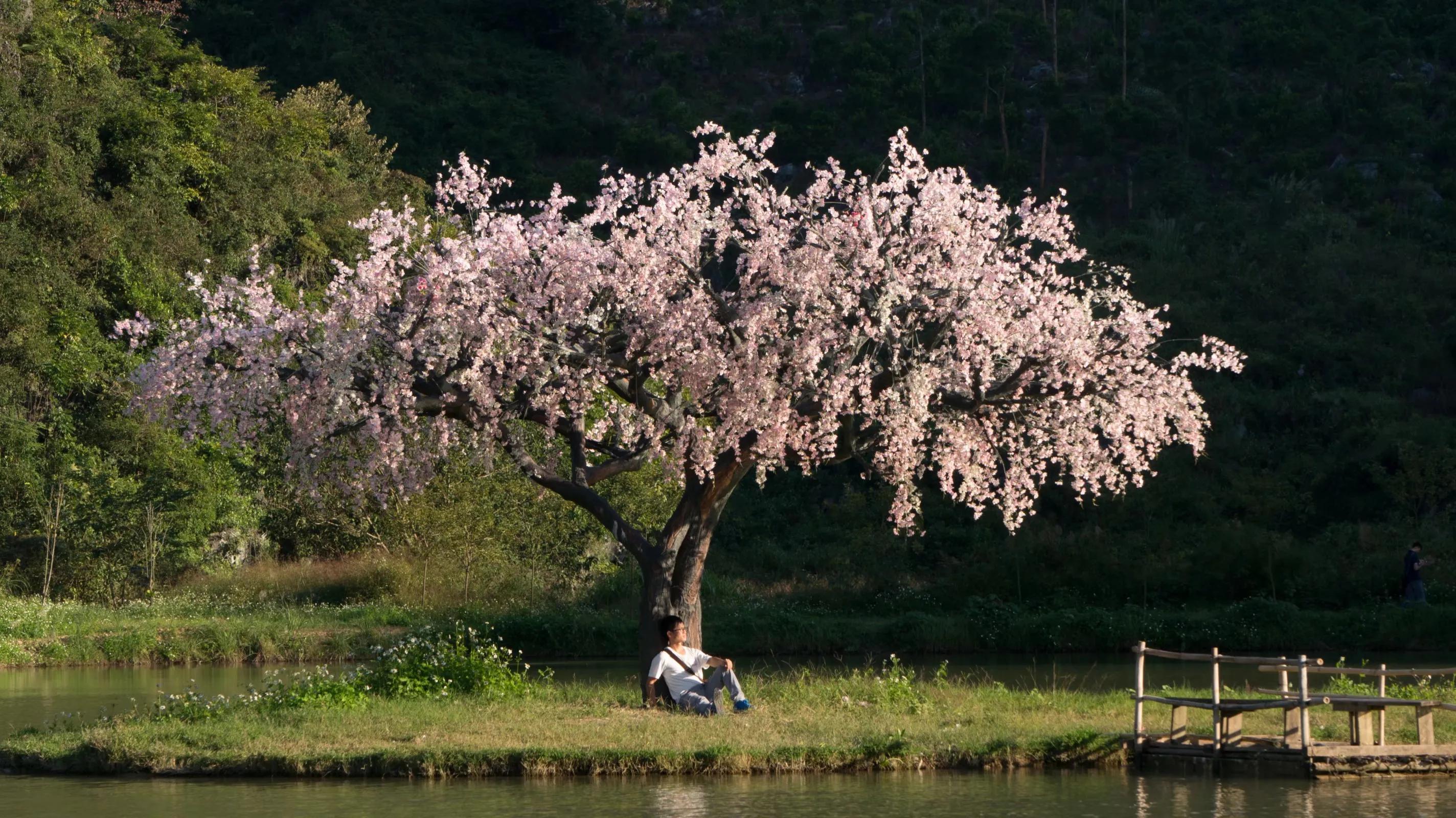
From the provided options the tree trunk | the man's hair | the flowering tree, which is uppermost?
the flowering tree

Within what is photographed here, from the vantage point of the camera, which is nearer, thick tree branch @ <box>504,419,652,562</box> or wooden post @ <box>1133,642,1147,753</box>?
wooden post @ <box>1133,642,1147,753</box>

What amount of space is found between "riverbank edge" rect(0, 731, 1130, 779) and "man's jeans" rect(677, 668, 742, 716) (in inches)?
82.3

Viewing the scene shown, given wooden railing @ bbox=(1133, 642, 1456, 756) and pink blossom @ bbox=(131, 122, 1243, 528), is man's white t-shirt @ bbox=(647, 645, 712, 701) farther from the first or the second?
wooden railing @ bbox=(1133, 642, 1456, 756)

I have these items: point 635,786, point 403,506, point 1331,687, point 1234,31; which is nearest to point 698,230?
point 635,786

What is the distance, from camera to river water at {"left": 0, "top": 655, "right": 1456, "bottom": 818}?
14.1 meters

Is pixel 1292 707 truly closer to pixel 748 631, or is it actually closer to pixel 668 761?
pixel 668 761

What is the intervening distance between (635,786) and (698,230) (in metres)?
7.32

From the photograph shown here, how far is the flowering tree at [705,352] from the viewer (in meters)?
19.3

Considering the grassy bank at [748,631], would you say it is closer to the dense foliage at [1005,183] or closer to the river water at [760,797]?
the dense foliage at [1005,183]

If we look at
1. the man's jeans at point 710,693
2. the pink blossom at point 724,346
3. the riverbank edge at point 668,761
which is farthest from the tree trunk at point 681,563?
the riverbank edge at point 668,761

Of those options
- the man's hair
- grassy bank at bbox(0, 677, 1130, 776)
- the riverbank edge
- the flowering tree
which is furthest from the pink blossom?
the riverbank edge

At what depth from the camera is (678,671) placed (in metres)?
18.9

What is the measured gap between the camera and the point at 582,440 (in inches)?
815

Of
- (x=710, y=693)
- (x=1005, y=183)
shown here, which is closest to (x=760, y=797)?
(x=710, y=693)
